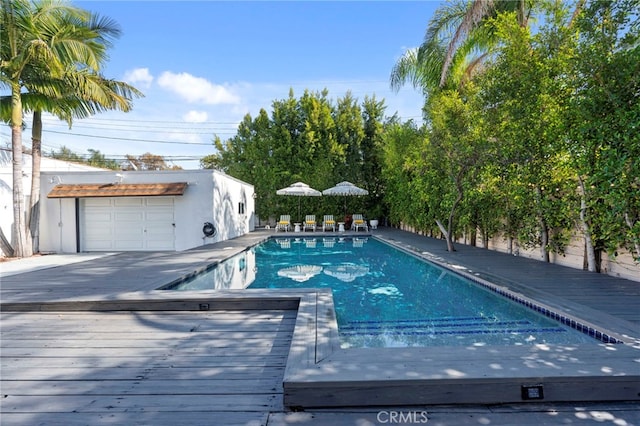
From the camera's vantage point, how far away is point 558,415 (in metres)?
2.16

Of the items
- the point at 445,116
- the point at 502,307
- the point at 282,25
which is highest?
the point at 282,25

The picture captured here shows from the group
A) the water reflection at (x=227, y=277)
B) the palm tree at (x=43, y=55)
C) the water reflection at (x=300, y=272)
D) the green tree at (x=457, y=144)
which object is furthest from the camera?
the palm tree at (x=43, y=55)

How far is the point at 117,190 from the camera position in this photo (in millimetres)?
11328

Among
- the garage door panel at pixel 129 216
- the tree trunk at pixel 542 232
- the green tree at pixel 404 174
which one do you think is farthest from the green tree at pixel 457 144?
the garage door panel at pixel 129 216

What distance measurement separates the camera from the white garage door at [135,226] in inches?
467

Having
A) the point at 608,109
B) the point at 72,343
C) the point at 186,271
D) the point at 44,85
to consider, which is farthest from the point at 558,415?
the point at 44,85

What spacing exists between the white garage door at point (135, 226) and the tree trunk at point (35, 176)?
4.42ft

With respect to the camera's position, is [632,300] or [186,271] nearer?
[632,300]

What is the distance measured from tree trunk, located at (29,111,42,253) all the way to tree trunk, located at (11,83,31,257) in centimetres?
54

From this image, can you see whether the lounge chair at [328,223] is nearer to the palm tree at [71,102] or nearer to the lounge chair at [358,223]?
the lounge chair at [358,223]

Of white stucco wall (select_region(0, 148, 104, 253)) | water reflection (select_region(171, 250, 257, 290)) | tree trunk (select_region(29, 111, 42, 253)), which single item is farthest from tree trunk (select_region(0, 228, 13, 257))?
water reflection (select_region(171, 250, 257, 290))

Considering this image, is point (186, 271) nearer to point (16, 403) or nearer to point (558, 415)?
point (16, 403)

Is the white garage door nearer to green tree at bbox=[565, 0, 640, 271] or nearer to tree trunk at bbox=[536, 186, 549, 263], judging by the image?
A: tree trunk at bbox=[536, 186, 549, 263]

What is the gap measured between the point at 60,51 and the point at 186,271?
26.4 ft
